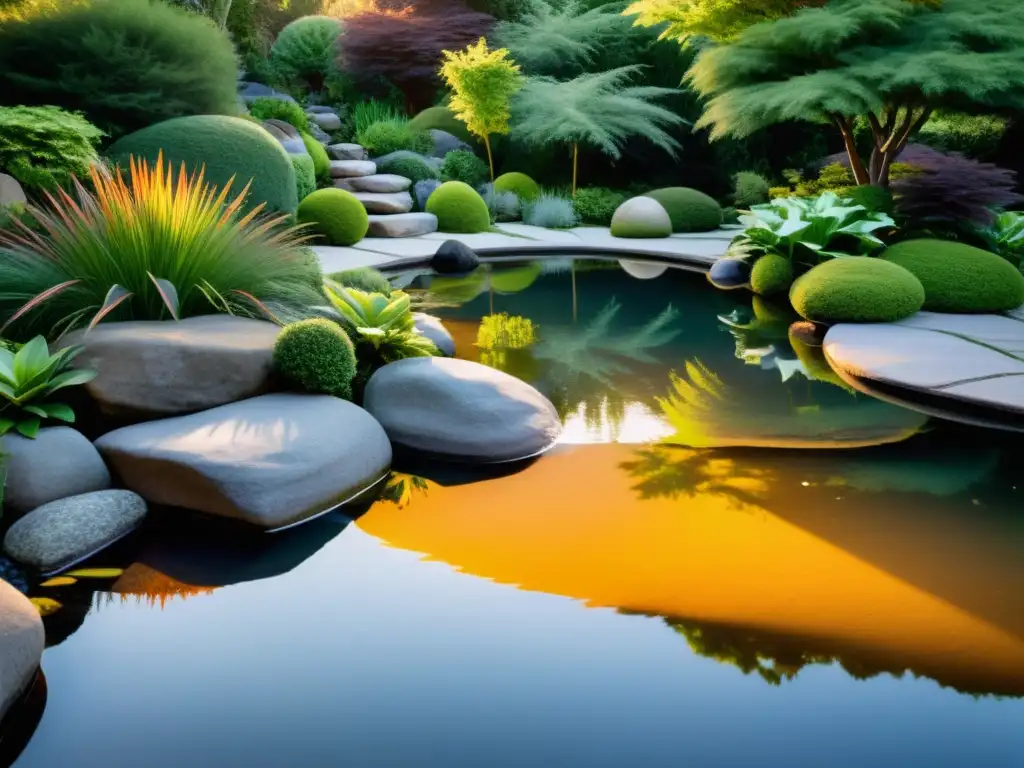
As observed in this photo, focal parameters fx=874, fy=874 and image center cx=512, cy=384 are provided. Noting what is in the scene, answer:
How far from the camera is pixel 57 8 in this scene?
29.5 feet

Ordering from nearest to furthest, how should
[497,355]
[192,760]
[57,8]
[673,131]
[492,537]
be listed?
[192,760], [492,537], [497,355], [57,8], [673,131]

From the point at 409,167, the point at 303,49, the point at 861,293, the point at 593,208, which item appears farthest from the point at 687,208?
the point at 303,49

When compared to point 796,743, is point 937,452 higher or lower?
lower

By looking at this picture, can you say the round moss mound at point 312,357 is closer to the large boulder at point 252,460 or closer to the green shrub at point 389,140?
the large boulder at point 252,460

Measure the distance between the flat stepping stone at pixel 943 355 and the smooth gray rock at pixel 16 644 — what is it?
4434 mm

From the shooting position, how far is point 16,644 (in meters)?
2.34

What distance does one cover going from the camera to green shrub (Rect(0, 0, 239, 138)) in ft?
28.0

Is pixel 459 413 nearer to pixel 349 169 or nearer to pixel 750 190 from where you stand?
pixel 349 169

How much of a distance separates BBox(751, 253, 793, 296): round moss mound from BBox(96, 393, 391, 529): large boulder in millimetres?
5277

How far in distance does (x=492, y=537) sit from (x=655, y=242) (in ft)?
30.5

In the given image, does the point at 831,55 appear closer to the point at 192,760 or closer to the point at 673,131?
the point at 673,131

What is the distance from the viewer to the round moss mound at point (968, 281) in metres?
6.89

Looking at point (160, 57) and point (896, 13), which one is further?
point (160, 57)

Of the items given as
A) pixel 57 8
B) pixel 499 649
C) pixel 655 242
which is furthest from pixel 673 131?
pixel 499 649
